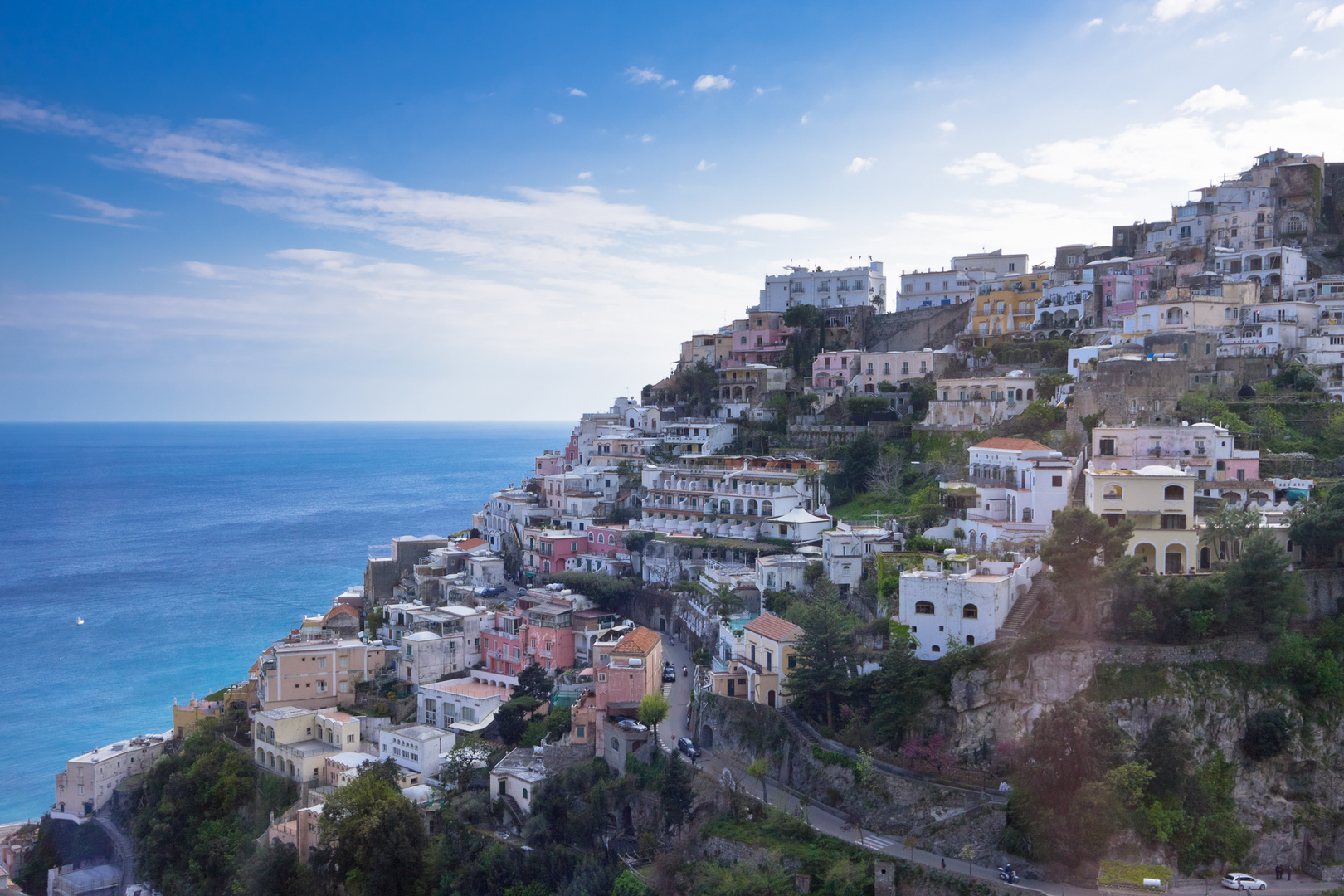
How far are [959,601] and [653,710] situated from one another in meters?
7.88

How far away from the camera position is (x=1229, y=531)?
76.0ft

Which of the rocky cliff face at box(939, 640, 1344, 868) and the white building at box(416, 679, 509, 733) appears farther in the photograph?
the white building at box(416, 679, 509, 733)

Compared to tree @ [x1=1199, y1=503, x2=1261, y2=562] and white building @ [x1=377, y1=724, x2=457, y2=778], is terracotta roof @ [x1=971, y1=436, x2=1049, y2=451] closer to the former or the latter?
tree @ [x1=1199, y1=503, x2=1261, y2=562]

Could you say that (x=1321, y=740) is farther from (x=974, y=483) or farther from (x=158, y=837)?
(x=158, y=837)

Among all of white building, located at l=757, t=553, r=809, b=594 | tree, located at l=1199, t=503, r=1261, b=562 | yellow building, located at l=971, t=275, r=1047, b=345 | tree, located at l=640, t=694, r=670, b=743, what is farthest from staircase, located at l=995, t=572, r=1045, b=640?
yellow building, located at l=971, t=275, r=1047, b=345

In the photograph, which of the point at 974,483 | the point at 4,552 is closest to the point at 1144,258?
the point at 974,483

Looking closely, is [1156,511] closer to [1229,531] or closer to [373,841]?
[1229,531]

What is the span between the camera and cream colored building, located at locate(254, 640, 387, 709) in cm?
3171

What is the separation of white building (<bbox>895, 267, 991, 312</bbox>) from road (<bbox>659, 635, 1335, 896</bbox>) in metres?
30.3

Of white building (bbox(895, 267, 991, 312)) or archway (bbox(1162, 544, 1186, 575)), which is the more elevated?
white building (bbox(895, 267, 991, 312))

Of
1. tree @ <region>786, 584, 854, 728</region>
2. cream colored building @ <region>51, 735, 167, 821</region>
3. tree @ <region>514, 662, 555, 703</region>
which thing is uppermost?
tree @ <region>786, 584, 854, 728</region>

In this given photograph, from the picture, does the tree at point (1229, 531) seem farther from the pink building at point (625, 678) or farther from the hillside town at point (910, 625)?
the pink building at point (625, 678)

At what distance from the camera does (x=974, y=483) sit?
30047mm

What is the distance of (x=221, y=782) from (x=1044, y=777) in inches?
927
